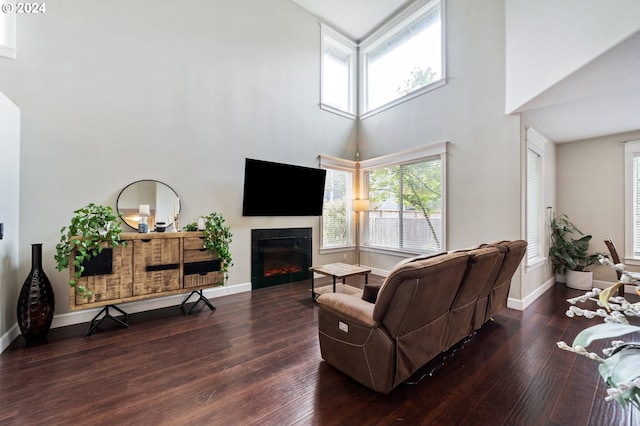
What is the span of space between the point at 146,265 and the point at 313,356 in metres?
2.19

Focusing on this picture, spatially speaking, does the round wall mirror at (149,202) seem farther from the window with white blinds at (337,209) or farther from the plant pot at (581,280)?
the plant pot at (581,280)

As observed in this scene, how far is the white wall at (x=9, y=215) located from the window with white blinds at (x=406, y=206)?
196 inches

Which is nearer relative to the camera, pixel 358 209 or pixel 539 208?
pixel 539 208

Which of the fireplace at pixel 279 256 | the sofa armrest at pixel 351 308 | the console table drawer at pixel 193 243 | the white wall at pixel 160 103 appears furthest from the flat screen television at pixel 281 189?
the sofa armrest at pixel 351 308

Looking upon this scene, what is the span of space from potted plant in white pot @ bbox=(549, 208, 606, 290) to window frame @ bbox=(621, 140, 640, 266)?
0.40 m

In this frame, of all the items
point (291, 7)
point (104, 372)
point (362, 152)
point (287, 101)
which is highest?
point (291, 7)

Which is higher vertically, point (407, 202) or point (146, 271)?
point (407, 202)

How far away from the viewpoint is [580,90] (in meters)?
2.84

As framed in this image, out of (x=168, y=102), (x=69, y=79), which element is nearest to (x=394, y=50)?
(x=168, y=102)

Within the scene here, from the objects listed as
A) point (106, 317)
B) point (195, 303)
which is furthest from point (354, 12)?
point (106, 317)

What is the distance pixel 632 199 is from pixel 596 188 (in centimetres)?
47

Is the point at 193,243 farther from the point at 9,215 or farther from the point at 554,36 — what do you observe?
the point at 554,36

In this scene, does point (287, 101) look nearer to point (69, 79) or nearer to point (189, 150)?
point (189, 150)

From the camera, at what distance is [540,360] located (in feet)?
7.79
